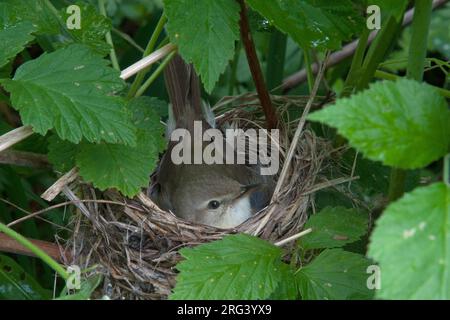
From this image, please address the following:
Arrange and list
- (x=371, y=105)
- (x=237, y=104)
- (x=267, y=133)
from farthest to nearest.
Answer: (x=237, y=104) < (x=267, y=133) < (x=371, y=105)

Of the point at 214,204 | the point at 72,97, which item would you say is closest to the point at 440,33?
the point at 214,204

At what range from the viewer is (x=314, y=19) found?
2.16 meters

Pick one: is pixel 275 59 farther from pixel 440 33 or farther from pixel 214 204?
pixel 440 33

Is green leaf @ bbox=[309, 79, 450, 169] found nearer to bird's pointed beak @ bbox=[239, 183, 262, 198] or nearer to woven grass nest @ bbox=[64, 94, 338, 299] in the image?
woven grass nest @ bbox=[64, 94, 338, 299]

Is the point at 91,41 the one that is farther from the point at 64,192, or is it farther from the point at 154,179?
the point at 154,179

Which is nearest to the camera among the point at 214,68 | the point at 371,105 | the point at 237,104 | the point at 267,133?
the point at 371,105

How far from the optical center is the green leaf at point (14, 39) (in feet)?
6.92

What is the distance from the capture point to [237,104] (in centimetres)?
322

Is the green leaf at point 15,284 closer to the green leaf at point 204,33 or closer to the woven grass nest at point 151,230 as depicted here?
the woven grass nest at point 151,230

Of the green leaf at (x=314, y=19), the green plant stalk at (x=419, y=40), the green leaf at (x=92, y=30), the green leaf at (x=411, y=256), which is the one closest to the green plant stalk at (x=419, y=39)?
the green plant stalk at (x=419, y=40)

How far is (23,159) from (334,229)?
1114 millimetres

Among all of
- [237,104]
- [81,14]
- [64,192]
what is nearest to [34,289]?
[64,192]

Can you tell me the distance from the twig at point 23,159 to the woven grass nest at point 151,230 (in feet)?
0.75

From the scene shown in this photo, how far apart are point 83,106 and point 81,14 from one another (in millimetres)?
534
